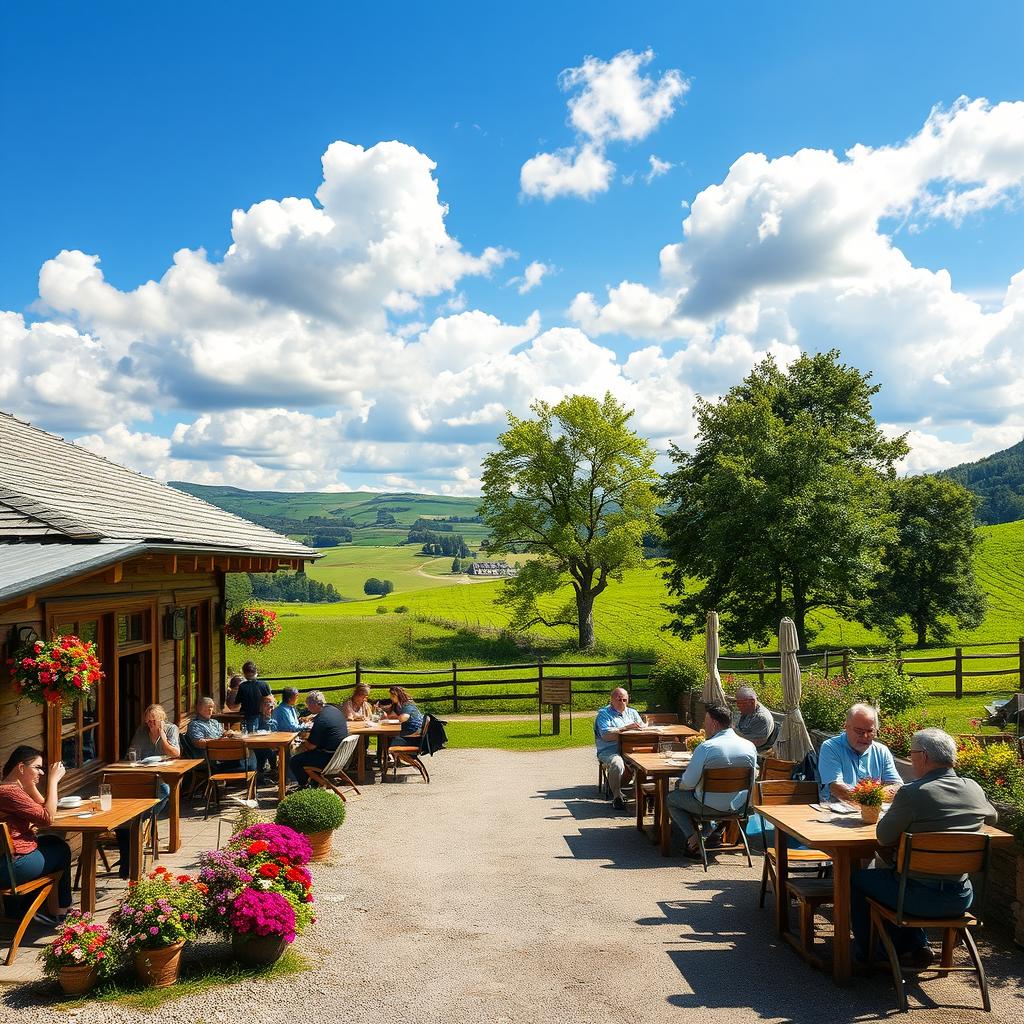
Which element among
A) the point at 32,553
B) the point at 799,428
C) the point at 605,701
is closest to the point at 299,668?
the point at 605,701

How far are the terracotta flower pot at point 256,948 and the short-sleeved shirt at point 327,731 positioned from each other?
5556mm

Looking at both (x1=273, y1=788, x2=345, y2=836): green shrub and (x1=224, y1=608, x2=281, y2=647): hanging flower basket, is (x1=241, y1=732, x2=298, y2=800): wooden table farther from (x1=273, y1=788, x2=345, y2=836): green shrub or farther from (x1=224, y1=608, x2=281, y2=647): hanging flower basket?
(x1=224, y1=608, x2=281, y2=647): hanging flower basket

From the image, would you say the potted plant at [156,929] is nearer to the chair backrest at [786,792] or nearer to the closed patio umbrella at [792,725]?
the chair backrest at [786,792]

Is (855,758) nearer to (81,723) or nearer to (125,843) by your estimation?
(125,843)

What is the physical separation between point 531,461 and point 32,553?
32.0m

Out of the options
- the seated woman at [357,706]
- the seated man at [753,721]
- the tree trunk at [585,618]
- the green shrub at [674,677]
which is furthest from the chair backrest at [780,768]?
the tree trunk at [585,618]

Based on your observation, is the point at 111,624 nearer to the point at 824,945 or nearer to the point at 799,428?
the point at 824,945

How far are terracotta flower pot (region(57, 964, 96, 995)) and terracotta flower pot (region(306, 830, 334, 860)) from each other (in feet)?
10.3

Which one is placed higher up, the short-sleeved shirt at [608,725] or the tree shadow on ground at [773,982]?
the short-sleeved shirt at [608,725]

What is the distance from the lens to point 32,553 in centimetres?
782

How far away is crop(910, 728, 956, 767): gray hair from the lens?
5391 millimetres

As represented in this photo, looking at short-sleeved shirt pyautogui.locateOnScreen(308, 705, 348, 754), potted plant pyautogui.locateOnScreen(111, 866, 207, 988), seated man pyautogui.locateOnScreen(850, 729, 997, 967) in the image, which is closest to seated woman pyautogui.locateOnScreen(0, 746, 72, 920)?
potted plant pyautogui.locateOnScreen(111, 866, 207, 988)

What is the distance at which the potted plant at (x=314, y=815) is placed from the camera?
8.43m

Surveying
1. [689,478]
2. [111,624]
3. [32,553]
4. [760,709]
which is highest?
[689,478]
